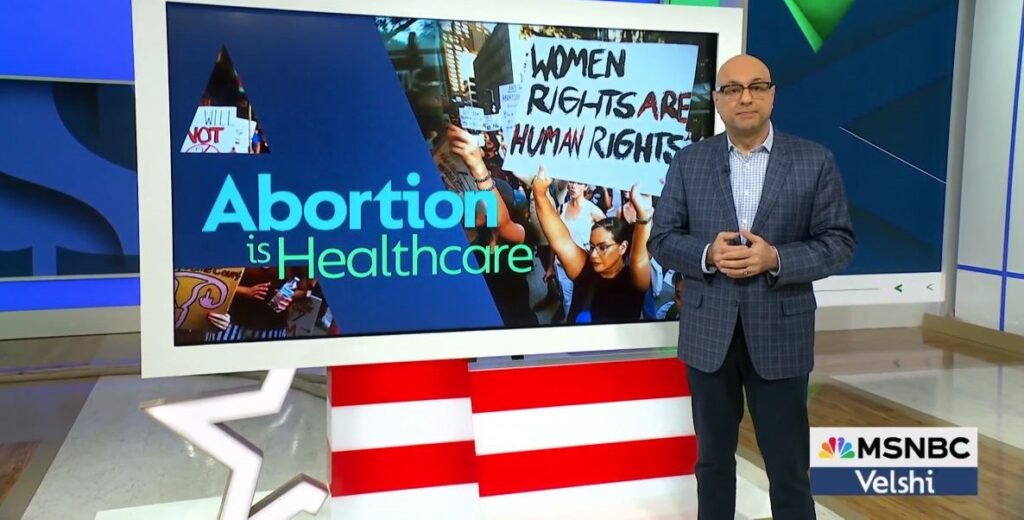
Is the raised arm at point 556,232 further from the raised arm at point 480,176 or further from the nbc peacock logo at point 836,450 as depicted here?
the nbc peacock logo at point 836,450

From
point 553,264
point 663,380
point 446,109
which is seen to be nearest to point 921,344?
point 663,380

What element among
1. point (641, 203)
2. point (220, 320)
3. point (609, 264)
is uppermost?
point (641, 203)

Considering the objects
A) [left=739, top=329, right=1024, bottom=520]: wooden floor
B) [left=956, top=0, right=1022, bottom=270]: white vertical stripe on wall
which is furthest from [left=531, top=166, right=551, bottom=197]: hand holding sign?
[left=956, top=0, right=1022, bottom=270]: white vertical stripe on wall

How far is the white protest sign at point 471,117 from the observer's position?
2082mm

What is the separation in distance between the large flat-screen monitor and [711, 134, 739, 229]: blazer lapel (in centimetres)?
34

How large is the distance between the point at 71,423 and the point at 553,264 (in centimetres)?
290

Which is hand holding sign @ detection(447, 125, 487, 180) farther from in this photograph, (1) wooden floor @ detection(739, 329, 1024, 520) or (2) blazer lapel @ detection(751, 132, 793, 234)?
(1) wooden floor @ detection(739, 329, 1024, 520)

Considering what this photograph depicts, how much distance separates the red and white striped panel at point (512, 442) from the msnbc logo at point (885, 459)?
1.69 ft

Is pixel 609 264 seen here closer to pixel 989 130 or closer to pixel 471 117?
pixel 471 117

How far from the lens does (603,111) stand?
→ 2.21 meters

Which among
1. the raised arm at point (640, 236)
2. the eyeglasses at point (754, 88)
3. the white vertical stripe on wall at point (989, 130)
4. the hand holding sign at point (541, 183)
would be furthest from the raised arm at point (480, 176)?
the white vertical stripe on wall at point (989, 130)

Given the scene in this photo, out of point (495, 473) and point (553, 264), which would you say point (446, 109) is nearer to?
point (553, 264)

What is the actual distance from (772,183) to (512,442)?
3.49 feet
